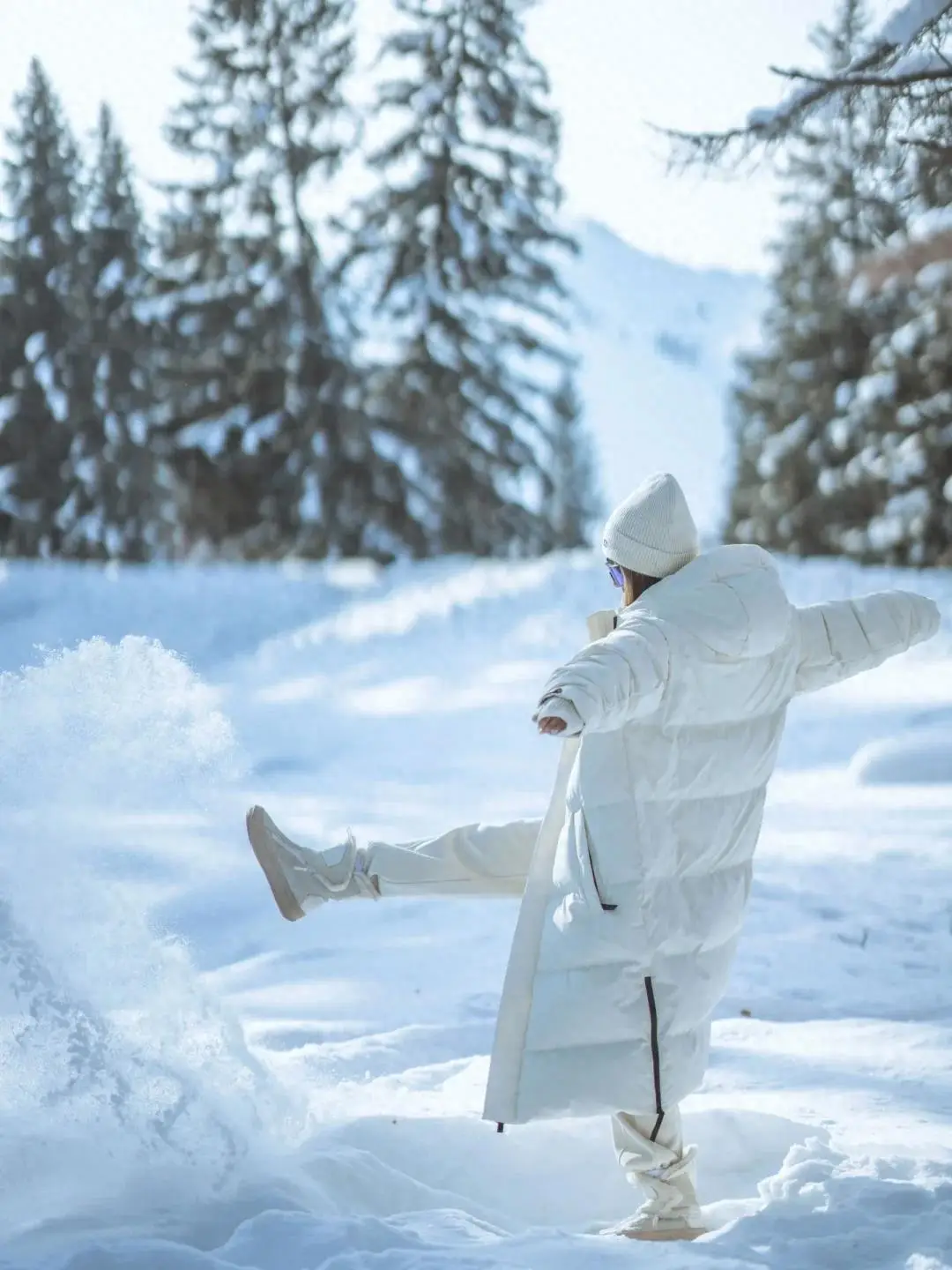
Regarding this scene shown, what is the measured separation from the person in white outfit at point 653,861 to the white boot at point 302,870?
48 centimetres

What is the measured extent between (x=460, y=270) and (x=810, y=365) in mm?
6791

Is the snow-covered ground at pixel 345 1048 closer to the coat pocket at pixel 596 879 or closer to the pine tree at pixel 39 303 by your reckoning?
the coat pocket at pixel 596 879

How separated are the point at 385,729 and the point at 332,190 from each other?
14892 mm

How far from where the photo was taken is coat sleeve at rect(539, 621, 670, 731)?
3064 millimetres

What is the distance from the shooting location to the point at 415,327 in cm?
2494

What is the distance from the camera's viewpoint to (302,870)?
383 centimetres

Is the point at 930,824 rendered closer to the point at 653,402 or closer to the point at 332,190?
the point at 332,190

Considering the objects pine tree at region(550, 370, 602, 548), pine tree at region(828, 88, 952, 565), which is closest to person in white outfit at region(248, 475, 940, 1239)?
pine tree at region(828, 88, 952, 565)

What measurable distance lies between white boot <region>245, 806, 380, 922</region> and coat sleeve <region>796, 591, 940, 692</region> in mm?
1137

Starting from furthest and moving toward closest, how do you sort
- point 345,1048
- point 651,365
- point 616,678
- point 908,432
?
1. point 651,365
2. point 908,432
3. point 345,1048
4. point 616,678

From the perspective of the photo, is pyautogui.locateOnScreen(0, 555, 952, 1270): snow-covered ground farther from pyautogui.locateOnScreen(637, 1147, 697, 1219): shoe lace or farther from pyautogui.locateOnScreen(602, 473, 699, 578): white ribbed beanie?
pyautogui.locateOnScreen(602, 473, 699, 578): white ribbed beanie

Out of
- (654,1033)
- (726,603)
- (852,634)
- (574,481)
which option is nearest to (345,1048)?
(654,1033)

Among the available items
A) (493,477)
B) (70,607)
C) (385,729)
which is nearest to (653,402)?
(493,477)

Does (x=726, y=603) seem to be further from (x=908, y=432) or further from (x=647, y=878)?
(x=908, y=432)
